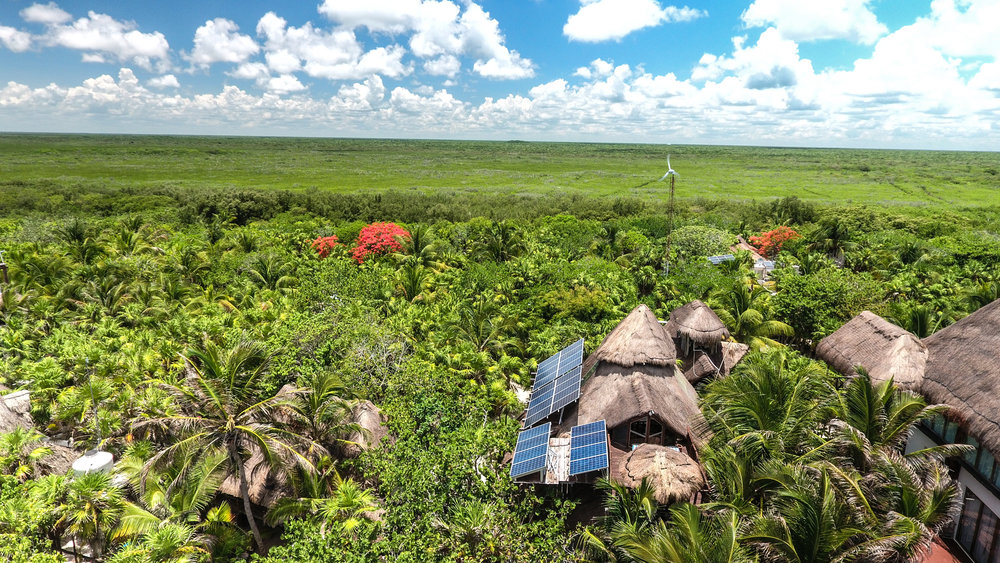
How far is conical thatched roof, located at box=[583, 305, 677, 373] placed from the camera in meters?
17.0

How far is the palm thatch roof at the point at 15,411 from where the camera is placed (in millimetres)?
16672

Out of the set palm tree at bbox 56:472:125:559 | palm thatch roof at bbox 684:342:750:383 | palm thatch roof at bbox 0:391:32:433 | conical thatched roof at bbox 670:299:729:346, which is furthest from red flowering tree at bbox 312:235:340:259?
palm tree at bbox 56:472:125:559

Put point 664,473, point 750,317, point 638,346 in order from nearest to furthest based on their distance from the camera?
point 664,473 < point 638,346 < point 750,317

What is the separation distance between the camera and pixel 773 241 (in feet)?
165

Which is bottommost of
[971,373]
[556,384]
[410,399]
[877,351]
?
[410,399]

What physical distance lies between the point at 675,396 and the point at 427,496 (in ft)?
28.7

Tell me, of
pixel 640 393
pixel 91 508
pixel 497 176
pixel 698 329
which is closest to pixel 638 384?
pixel 640 393

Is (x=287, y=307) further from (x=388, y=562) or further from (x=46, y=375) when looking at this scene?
(x=388, y=562)

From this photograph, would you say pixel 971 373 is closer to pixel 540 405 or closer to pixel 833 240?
pixel 540 405

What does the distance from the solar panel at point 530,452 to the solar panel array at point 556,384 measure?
1171 mm

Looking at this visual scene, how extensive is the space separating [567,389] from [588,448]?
2.97 m

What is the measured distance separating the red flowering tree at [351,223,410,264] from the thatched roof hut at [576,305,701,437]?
2371cm

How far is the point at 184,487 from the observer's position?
12.4m

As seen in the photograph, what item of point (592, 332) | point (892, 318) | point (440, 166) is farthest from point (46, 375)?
point (440, 166)
